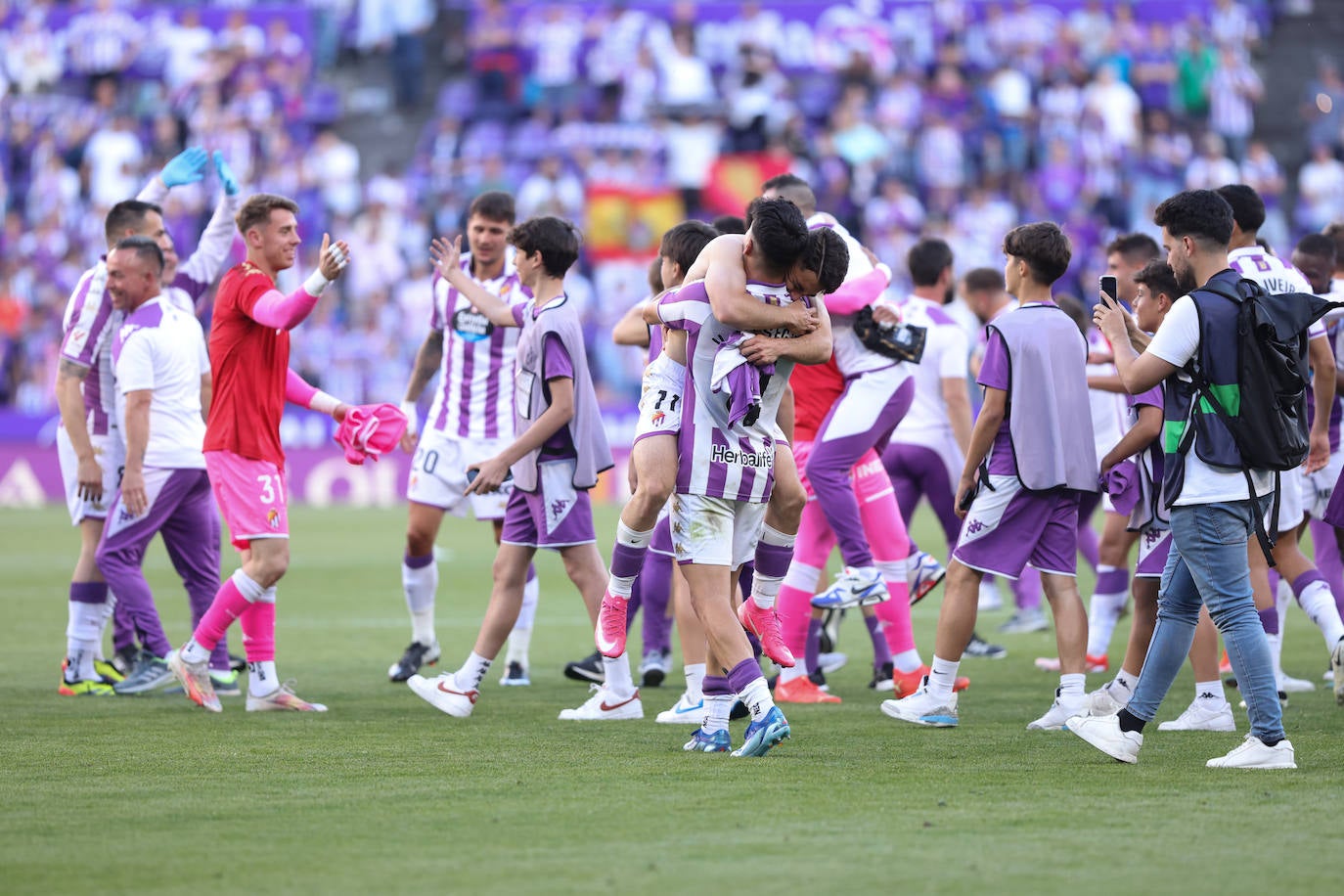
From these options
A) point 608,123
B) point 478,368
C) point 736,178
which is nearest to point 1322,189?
point 736,178

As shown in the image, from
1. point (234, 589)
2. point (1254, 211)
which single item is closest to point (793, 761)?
point (234, 589)

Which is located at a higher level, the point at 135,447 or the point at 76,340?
the point at 76,340

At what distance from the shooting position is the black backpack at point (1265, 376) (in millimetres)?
6254

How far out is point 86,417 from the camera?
923cm

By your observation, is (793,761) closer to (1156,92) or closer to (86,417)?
(86,417)

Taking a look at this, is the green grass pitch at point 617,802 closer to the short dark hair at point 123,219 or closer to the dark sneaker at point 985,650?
the dark sneaker at point 985,650

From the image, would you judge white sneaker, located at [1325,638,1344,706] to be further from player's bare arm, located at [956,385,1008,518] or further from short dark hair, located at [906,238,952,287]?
short dark hair, located at [906,238,952,287]

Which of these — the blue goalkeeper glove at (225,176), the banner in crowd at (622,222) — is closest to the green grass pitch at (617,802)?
the blue goalkeeper glove at (225,176)

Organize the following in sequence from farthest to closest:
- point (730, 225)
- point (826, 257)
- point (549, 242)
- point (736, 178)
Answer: point (736, 178) < point (730, 225) < point (549, 242) < point (826, 257)

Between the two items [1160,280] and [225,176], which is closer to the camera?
[1160,280]

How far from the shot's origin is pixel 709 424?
6.73m

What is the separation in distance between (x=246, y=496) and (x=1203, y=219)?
14.5ft

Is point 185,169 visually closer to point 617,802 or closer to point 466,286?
point 466,286

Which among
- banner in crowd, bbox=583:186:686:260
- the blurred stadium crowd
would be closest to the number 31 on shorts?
the blurred stadium crowd
